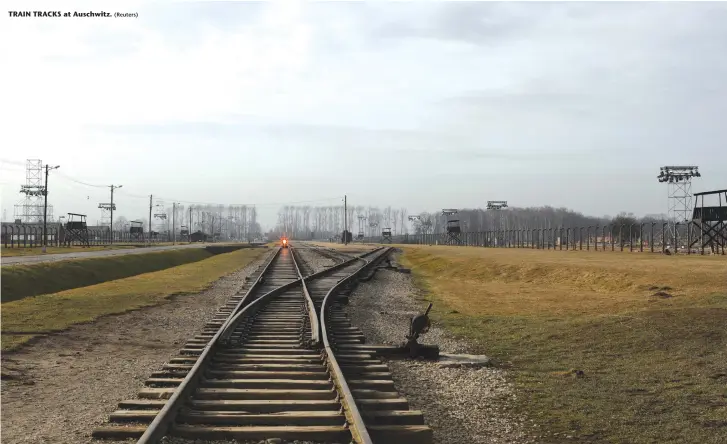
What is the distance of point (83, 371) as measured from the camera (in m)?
9.27

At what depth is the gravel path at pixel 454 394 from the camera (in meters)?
6.50

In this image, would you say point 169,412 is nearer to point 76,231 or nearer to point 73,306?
point 73,306

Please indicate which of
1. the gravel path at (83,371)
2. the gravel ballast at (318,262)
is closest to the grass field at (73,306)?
the gravel path at (83,371)

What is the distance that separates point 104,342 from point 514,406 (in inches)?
310

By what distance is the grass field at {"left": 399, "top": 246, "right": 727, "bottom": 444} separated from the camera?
6.97m

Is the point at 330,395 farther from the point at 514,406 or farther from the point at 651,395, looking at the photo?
the point at 651,395

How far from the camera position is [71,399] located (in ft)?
24.9

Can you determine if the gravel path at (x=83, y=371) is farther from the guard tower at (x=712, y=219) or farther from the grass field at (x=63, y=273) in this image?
the guard tower at (x=712, y=219)

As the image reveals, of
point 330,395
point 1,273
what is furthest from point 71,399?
point 1,273

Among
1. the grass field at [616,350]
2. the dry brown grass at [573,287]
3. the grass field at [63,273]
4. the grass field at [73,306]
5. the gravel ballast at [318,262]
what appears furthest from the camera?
the gravel ballast at [318,262]

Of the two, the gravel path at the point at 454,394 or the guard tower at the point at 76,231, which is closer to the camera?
the gravel path at the point at 454,394

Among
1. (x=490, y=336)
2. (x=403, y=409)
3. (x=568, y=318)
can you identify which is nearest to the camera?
(x=403, y=409)

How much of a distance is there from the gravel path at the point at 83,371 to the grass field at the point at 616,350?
4886 millimetres

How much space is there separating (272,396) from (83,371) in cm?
384
